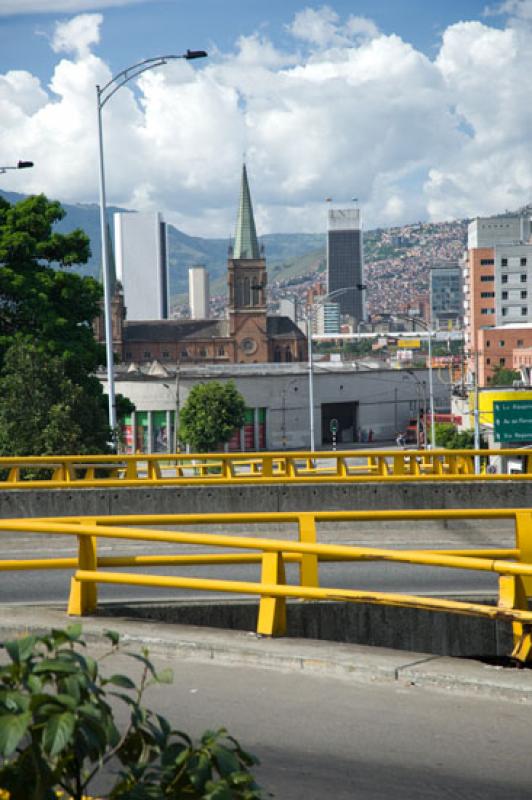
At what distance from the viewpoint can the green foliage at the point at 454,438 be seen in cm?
7988

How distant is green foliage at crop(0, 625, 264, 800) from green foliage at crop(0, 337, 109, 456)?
2669cm

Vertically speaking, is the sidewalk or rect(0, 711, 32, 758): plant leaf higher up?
rect(0, 711, 32, 758): plant leaf

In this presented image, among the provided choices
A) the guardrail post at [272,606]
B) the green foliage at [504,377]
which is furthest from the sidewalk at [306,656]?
the green foliage at [504,377]

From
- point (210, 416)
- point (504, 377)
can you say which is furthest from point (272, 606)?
point (504, 377)

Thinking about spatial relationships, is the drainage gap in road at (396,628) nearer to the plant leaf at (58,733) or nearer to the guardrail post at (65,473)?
the plant leaf at (58,733)

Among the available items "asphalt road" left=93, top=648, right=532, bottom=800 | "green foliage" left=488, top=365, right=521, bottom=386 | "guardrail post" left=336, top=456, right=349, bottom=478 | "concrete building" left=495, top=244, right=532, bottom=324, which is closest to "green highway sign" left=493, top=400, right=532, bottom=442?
"guardrail post" left=336, top=456, right=349, bottom=478

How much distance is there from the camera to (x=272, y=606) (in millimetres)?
8367

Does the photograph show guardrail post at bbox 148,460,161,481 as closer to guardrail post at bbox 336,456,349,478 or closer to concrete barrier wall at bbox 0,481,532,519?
concrete barrier wall at bbox 0,481,532,519

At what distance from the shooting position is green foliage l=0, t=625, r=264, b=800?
10.4 feet

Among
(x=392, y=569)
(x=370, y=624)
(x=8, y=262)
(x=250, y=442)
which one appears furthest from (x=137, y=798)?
(x=250, y=442)

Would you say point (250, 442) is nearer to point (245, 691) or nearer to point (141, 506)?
point (141, 506)

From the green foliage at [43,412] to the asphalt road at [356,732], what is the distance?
22743 millimetres

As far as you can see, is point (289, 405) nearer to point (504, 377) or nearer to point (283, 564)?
point (504, 377)

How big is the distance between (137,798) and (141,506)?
14716 millimetres
